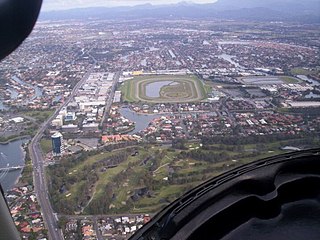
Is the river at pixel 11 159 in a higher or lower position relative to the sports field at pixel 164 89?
higher

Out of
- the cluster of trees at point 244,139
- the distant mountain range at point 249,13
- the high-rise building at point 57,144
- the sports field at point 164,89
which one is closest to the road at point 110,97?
the sports field at point 164,89

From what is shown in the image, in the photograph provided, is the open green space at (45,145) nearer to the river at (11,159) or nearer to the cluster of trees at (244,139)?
the river at (11,159)

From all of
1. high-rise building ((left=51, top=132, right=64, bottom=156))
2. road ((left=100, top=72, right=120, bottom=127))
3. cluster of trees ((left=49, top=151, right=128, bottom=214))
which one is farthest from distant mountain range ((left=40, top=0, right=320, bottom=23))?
cluster of trees ((left=49, top=151, right=128, bottom=214))

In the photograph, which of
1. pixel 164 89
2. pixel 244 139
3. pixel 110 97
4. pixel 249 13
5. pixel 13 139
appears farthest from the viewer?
pixel 249 13

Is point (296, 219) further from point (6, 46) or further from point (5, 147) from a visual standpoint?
point (5, 147)

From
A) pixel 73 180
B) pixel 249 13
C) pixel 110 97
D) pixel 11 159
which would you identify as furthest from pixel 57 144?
pixel 249 13

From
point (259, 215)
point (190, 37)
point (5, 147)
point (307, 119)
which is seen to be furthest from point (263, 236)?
point (190, 37)

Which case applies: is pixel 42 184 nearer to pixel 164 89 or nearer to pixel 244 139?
pixel 244 139
